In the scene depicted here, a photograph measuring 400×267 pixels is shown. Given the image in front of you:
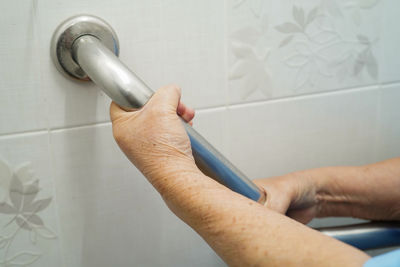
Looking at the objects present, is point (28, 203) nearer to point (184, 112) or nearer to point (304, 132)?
point (184, 112)

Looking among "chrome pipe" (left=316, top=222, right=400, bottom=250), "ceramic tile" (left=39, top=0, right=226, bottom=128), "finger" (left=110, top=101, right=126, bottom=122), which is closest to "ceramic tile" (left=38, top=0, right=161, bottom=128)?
"ceramic tile" (left=39, top=0, right=226, bottom=128)

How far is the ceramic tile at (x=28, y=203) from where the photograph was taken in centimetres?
47

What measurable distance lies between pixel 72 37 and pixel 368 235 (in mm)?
476

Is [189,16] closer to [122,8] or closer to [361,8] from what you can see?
[122,8]

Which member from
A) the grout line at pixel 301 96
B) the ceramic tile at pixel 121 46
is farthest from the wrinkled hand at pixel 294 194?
the ceramic tile at pixel 121 46

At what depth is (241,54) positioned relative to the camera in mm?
547

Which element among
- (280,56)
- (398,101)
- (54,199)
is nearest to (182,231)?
(54,199)

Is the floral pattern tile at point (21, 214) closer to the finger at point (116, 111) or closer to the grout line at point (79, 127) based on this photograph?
the grout line at point (79, 127)

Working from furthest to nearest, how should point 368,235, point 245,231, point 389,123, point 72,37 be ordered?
point 389,123 → point 368,235 → point 72,37 → point 245,231

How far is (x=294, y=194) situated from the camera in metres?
Result: 0.55

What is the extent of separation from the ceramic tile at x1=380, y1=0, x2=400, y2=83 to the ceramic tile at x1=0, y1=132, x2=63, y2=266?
54cm

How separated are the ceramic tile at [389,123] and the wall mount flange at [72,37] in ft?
1.54

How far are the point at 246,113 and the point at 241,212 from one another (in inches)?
10.4

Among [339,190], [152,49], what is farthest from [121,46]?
[339,190]
